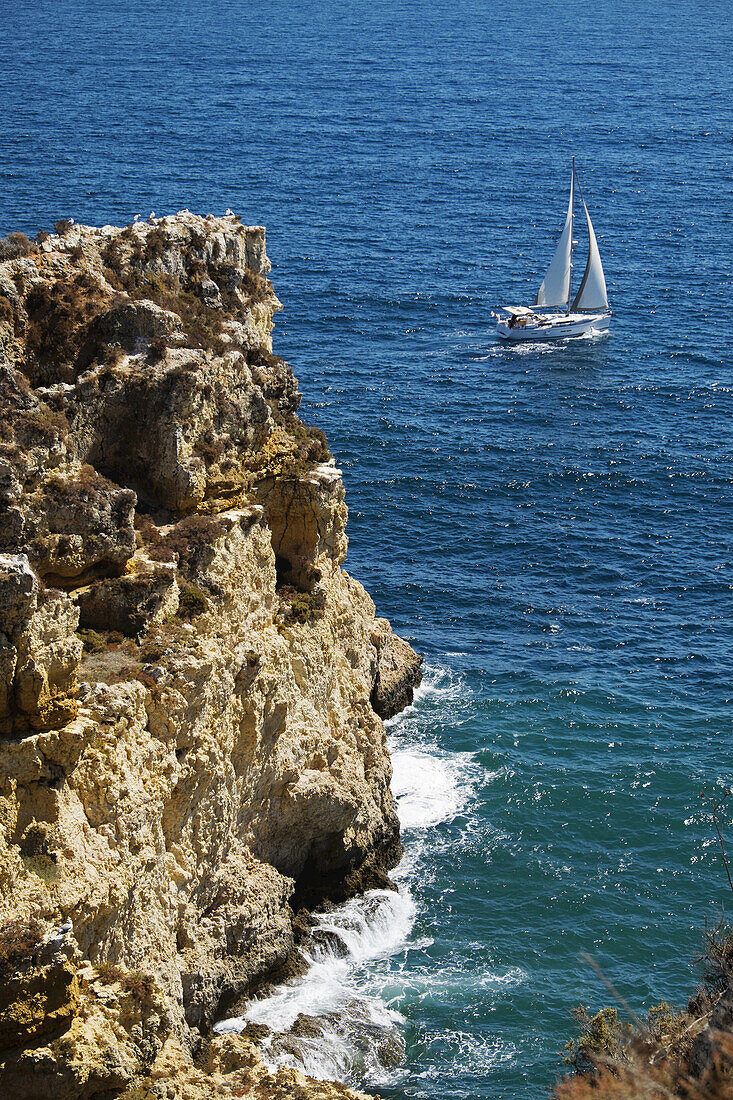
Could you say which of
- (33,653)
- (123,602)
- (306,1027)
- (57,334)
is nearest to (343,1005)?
(306,1027)

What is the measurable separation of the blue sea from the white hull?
140cm

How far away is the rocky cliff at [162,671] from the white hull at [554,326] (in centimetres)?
6601

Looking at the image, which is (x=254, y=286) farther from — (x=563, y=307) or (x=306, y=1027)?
(x=563, y=307)

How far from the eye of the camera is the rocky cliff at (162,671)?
35.1 meters

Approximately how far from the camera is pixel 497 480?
93.1 m

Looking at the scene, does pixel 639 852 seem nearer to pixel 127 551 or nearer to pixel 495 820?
pixel 495 820

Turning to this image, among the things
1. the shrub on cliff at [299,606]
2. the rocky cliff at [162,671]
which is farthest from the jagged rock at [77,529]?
the shrub on cliff at [299,606]

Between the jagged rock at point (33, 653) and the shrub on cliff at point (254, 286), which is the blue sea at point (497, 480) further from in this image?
the shrub on cliff at point (254, 286)

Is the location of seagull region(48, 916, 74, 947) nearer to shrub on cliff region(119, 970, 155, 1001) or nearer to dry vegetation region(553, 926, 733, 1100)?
shrub on cliff region(119, 970, 155, 1001)

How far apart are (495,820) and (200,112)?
136 metres

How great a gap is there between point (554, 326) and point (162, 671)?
295 ft

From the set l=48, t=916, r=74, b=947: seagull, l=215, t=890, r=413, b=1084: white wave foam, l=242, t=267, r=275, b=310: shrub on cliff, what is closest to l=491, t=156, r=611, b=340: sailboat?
l=242, t=267, r=275, b=310: shrub on cliff

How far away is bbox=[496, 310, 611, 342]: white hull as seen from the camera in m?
122

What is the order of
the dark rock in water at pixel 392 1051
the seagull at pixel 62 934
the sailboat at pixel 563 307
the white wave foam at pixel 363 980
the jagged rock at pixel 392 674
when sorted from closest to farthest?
1. the seagull at pixel 62 934
2. the white wave foam at pixel 363 980
3. the dark rock in water at pixel 392 1051
4. the jagged rock at pixel 392 674
5. the sailboat at pixel 563 307
